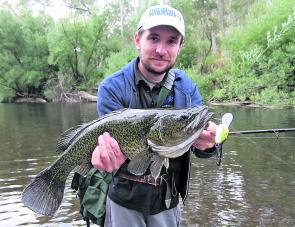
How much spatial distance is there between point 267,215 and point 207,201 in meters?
1.13

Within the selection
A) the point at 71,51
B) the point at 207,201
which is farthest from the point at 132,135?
the point at 71,51

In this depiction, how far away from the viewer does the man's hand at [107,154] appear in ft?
8.50

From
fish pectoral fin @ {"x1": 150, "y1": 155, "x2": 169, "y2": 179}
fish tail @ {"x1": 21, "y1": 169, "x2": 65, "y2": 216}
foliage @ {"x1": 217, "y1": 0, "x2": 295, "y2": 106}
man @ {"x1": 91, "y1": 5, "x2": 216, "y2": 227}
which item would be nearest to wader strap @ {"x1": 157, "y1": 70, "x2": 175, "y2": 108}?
man @ {"x1": 91, "y1": 5, "x2": 216, "y2": 227}

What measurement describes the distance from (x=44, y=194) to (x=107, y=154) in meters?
0.60

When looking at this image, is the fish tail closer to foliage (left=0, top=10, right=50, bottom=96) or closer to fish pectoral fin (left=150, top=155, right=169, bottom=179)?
fish pectoral fin (left=150, top=155, right=169, bottom=179)

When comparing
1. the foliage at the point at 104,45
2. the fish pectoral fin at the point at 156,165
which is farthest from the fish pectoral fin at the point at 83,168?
the foliage at the point at 104,45

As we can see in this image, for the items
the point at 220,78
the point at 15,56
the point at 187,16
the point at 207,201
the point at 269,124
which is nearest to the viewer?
the point at 207,201

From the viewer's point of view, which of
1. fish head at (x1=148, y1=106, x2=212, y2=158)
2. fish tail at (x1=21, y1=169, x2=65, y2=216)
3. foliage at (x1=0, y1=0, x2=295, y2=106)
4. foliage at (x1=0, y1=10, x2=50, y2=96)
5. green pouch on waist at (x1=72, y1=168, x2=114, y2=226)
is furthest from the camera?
foliage at (x1=0, y1=10, x2=50, y2=96)

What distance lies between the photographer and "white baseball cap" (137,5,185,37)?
284 centimetres

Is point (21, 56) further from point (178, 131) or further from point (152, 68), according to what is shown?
point (178, 131)

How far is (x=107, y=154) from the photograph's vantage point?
2580 millimetres

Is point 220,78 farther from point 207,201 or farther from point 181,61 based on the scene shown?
point 207,201

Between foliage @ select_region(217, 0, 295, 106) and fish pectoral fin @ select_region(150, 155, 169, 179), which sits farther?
foliage @ select_region(217, 0, 295, 106)

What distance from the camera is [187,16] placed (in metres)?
38.7
